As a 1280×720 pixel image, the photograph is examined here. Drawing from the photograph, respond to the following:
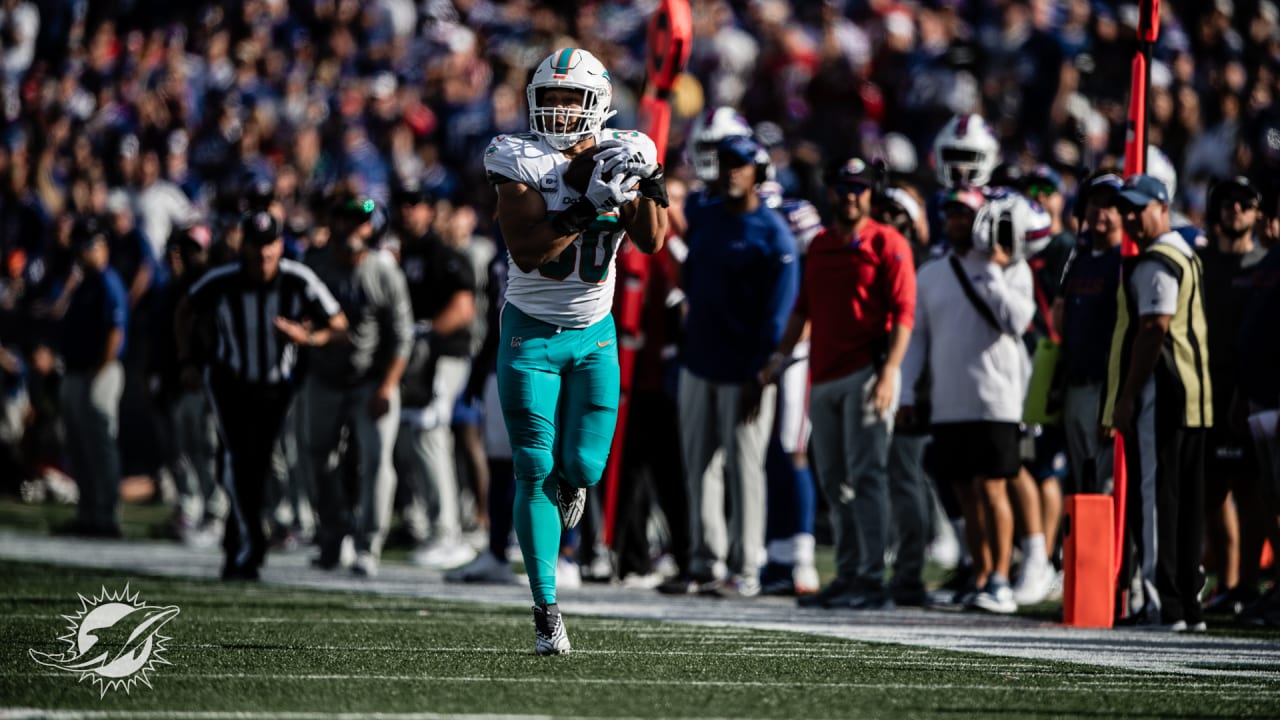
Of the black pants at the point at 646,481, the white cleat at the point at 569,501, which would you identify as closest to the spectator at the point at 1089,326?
the black pants at the point at 646,481

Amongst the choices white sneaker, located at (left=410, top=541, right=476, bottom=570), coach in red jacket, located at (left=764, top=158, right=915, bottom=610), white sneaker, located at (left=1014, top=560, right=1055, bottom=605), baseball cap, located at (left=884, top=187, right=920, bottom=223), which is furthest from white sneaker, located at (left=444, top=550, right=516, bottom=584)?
baseball cap, located at (left=884, top=187, right=920, bottom=223)

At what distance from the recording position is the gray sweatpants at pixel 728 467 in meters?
10.9

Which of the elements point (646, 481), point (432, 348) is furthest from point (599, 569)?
point (432, 348)

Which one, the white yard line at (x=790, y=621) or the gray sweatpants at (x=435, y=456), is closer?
the white yard line at (x=790, y=621)

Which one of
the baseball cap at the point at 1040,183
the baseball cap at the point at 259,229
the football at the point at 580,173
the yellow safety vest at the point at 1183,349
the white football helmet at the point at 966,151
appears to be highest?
the white football helmet at the point at 966,151

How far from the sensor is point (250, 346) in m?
11.5

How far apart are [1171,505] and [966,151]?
325 cm

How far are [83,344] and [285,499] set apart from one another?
1937 mm

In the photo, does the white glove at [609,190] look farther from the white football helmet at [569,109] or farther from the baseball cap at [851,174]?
the baseball cap at [851,174]

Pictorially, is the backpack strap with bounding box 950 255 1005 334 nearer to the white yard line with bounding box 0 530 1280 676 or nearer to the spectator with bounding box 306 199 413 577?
the white yard line with bounding box 0 530 1280 676

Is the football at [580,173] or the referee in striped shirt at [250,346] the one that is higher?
the football at [580,173]

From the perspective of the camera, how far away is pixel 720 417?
1109 centimetres

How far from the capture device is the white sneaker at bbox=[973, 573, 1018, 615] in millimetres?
10116

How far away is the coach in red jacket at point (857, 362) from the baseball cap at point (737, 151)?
2.18 ft
